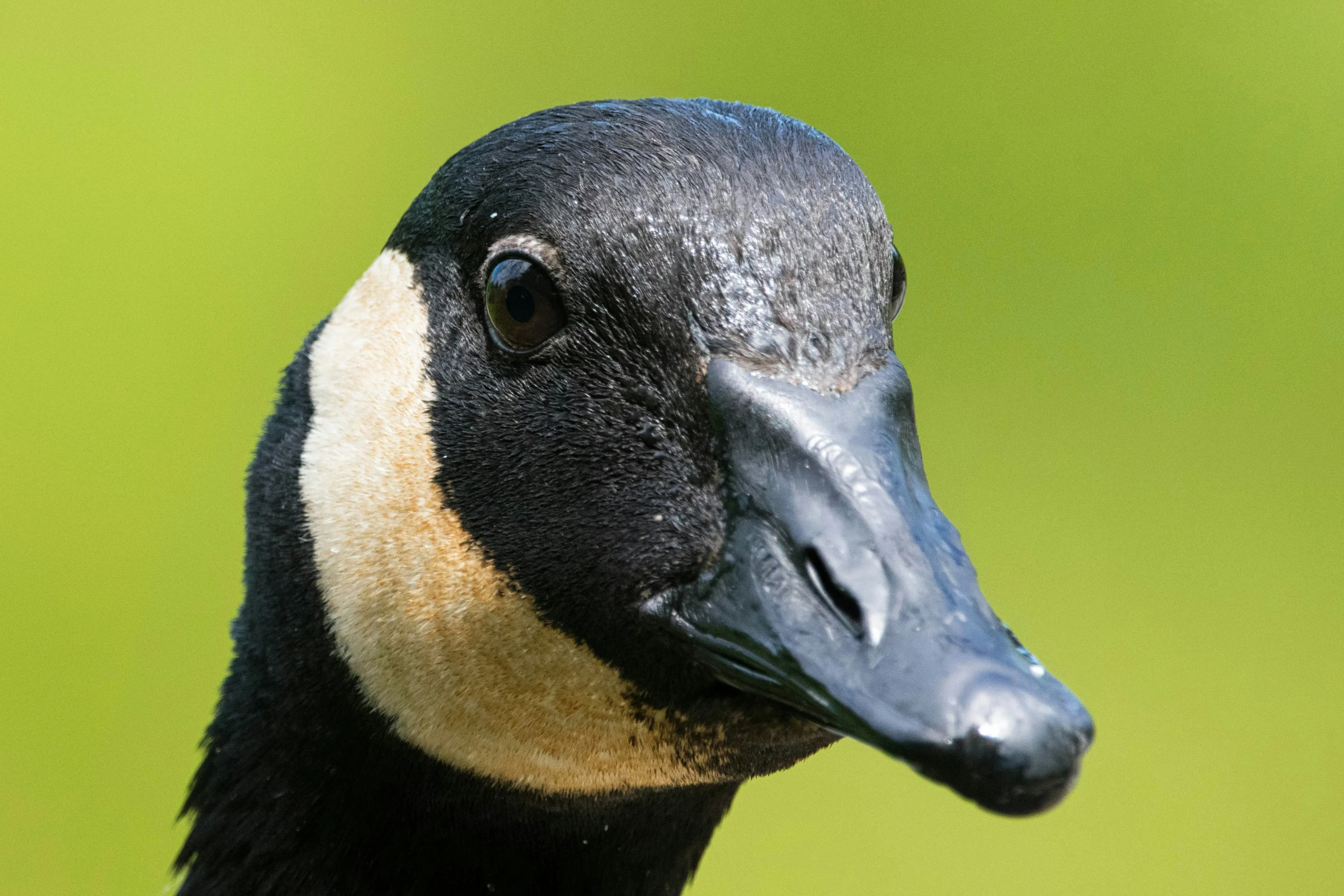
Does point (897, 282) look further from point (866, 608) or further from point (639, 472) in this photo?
point (866, 608)

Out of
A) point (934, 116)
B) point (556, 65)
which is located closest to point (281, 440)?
point (556, 65)

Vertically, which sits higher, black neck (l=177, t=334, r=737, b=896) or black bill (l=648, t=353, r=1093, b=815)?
black bill (l=648, t=353, r=1093, b=815)

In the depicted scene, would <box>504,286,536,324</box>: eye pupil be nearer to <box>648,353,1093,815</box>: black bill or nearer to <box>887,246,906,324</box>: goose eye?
<box>648,353,1093,815</box>: black bill

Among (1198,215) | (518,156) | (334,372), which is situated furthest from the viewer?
(1198,215)

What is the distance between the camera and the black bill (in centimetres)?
107

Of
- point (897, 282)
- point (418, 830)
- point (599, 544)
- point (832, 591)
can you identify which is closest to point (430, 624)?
point (599, 544)

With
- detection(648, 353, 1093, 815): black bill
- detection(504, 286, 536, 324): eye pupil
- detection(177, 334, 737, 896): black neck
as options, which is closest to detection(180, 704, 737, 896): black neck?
detection(177, 334, 737, 896): black neck

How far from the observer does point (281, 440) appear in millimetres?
1863

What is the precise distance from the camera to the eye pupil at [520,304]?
5.18 ft

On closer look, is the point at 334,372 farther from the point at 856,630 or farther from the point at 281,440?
the point at 856,630

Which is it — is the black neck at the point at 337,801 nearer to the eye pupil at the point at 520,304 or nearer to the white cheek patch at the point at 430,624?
the white cheek patch at the point at 430,624

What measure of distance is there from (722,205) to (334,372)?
0.65 metres

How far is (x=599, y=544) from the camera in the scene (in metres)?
1.47

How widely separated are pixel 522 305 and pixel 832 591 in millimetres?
590
